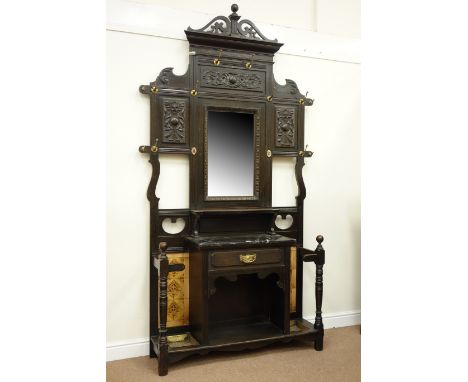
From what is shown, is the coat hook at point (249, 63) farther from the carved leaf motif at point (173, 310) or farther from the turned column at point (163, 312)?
the carved leaf motif at point (173, 310)

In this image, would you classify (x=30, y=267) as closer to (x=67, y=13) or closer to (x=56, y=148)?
(x=56, y=148)

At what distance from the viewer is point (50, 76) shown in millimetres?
552

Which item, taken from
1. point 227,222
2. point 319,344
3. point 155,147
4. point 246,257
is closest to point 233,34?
point 155,147

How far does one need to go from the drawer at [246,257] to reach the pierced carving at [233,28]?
162 centimetres

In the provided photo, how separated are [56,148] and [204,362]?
8.80 ft

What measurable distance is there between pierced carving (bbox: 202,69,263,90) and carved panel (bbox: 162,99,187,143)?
273 mm

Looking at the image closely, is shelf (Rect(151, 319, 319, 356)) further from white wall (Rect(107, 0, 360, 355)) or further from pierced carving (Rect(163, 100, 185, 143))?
pierced carving (Rect(163, 100, 185, 143))

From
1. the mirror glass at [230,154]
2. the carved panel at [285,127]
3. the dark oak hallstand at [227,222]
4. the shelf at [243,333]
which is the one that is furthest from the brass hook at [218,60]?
the shelf at [243,333]

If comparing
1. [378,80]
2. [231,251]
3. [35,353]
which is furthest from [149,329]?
[378,80]

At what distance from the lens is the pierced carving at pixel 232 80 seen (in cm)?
322

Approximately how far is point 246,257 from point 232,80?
136cm

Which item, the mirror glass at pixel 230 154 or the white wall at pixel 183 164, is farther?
the mirror glass at pixel 230 154

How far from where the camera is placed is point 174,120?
10.2 feet

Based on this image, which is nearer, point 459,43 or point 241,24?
point 459,43
